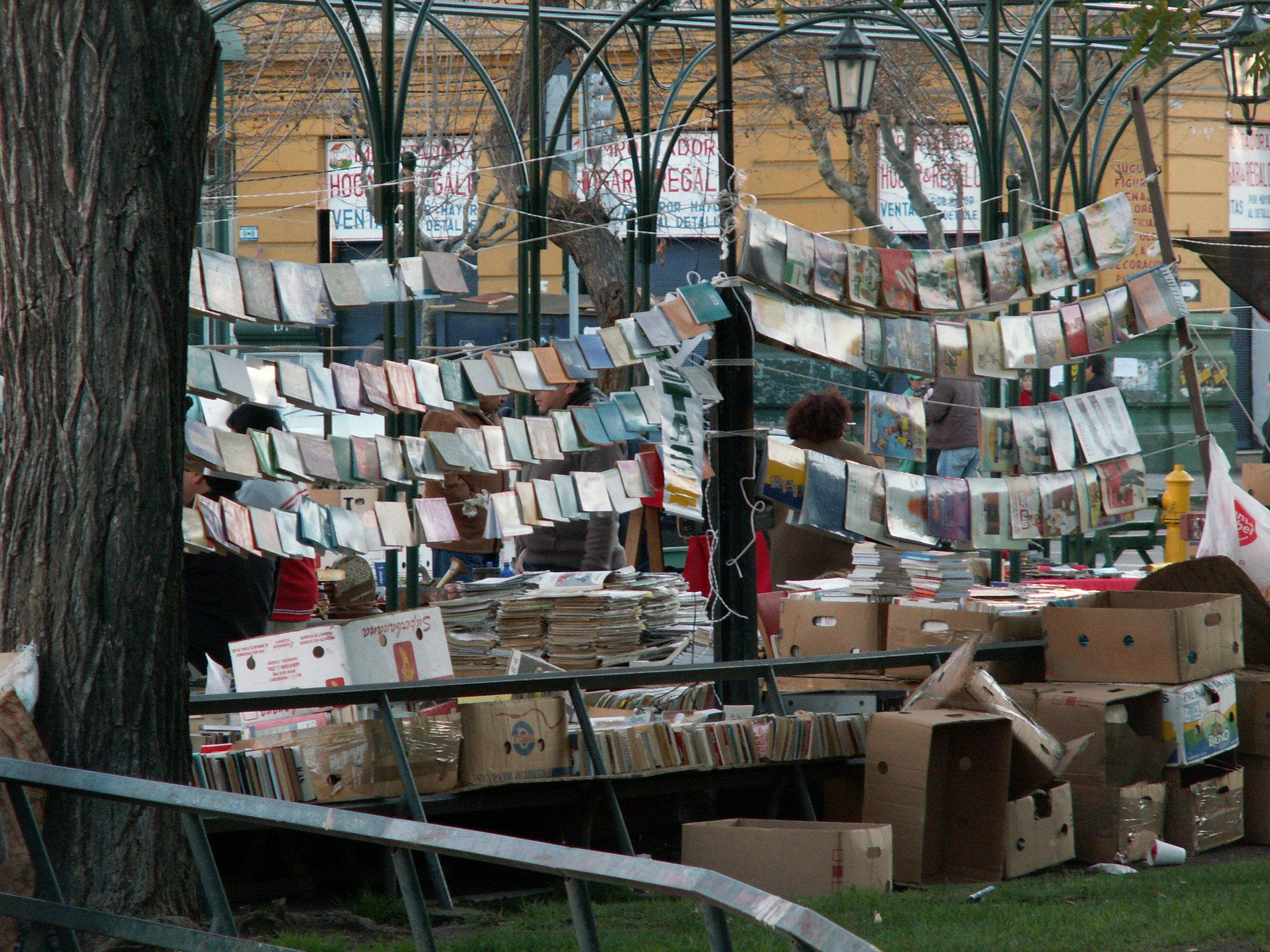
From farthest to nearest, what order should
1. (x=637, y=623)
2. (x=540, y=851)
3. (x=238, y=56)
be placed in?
1. (x=238, y=56)
2. (x=637, y=623)
3. (x=540, y=851)

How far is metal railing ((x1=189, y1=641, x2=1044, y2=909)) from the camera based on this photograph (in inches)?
182

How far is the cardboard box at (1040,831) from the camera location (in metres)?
5.27

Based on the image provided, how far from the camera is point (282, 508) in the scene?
5.79 meters

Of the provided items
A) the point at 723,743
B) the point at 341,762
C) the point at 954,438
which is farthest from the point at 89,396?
the point at 954,438

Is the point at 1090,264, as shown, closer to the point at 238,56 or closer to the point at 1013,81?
the point at 1013,81

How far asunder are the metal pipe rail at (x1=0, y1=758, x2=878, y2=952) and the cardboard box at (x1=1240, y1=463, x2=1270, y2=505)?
10.3m

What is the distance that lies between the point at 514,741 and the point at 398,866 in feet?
7.75

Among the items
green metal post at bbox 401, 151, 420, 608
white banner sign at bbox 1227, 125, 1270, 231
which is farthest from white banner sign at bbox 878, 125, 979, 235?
green metal post at bbox 401, 151, 420, 608

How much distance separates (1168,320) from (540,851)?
17.1 ft

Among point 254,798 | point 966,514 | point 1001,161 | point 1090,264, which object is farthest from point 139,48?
point 1001,161

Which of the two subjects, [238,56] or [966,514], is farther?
[238,56]

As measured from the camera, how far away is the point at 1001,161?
900cm

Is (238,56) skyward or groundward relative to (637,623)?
skyward

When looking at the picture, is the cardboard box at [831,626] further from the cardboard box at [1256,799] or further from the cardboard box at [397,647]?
Result: the cardboard box at [397,647]
